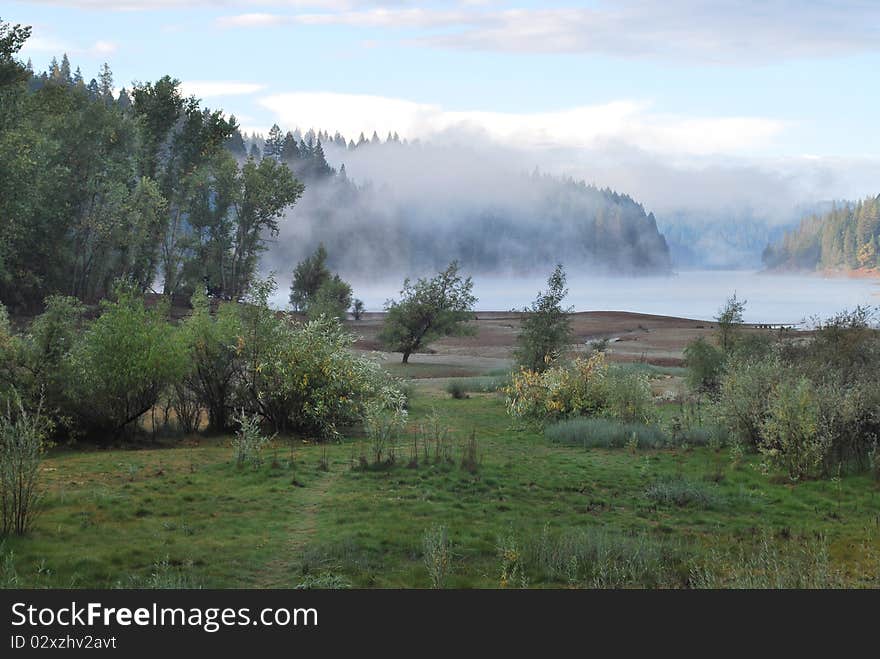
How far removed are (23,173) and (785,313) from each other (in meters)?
86.5

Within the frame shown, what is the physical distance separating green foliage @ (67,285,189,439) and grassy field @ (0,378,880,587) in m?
1.20

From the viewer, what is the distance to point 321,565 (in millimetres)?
9531

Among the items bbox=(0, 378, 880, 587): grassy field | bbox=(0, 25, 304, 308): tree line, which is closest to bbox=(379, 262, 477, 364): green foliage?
bbox=(0, 25, 304, 308): tree line

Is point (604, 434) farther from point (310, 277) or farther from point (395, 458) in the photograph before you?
point (310, 277)

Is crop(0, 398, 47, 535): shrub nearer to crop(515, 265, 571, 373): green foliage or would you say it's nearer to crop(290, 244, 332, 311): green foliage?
crop(515, 265, 571, 373): green foliage

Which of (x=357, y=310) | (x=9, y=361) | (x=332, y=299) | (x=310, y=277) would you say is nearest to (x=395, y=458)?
(x=9, y=361)

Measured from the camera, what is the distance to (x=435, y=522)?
11.6 m

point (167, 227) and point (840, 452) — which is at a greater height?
point (167, 227)

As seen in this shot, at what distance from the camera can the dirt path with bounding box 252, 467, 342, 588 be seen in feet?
29.9

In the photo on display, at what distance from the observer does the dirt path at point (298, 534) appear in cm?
912

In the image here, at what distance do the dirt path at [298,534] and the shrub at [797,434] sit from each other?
8.86 meters

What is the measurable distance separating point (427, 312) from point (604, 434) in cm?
2502
